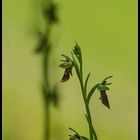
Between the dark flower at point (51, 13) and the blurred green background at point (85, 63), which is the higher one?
the dark flower at point (51, 13)

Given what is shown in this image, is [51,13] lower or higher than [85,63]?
higher

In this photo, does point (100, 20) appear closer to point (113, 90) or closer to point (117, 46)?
point (117, 46)

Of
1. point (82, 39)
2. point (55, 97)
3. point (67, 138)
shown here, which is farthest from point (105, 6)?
point (67, 138)

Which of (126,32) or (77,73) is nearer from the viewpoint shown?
(77,73)

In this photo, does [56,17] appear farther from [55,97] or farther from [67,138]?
[67,138]

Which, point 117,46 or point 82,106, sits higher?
point 117,46

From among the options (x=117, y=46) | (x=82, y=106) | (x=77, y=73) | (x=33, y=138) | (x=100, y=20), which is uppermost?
(x=100, y=20)

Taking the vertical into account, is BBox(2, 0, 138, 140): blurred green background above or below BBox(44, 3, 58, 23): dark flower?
below
